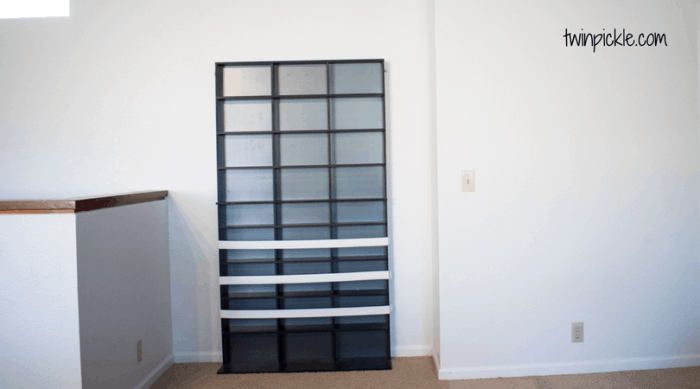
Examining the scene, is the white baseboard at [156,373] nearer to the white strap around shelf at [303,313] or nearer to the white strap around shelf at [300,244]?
the white strap around shelf at [303,313]

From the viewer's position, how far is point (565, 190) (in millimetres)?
2145

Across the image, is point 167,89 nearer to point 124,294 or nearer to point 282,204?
point 282,204

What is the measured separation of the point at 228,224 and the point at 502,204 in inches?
66.2

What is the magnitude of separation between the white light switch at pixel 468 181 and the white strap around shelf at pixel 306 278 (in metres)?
0.71

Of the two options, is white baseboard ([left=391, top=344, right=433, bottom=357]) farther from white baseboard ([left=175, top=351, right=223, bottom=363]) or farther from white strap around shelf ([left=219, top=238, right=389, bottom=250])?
white baseboard ([left=175, top=351, right=223, bottom=363])

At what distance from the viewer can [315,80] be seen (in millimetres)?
2287

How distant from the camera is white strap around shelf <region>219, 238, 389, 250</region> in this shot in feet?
7.36

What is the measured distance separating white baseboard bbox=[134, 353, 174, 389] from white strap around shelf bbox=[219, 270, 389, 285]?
0.62 meters

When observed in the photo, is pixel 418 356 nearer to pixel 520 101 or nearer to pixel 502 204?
pixel 502 204

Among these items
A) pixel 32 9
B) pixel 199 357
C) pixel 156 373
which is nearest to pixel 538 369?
pixel 199 357

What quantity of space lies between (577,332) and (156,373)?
2526 millimetres

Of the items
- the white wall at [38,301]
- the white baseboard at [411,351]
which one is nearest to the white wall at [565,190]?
the white baseboard at [411,351]

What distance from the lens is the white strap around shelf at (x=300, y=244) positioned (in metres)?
2.24

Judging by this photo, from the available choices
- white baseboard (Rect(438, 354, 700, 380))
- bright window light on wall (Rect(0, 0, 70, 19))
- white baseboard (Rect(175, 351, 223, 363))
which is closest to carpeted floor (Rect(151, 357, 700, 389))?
white baseboard (Rect(438, 354, 700, 380))
